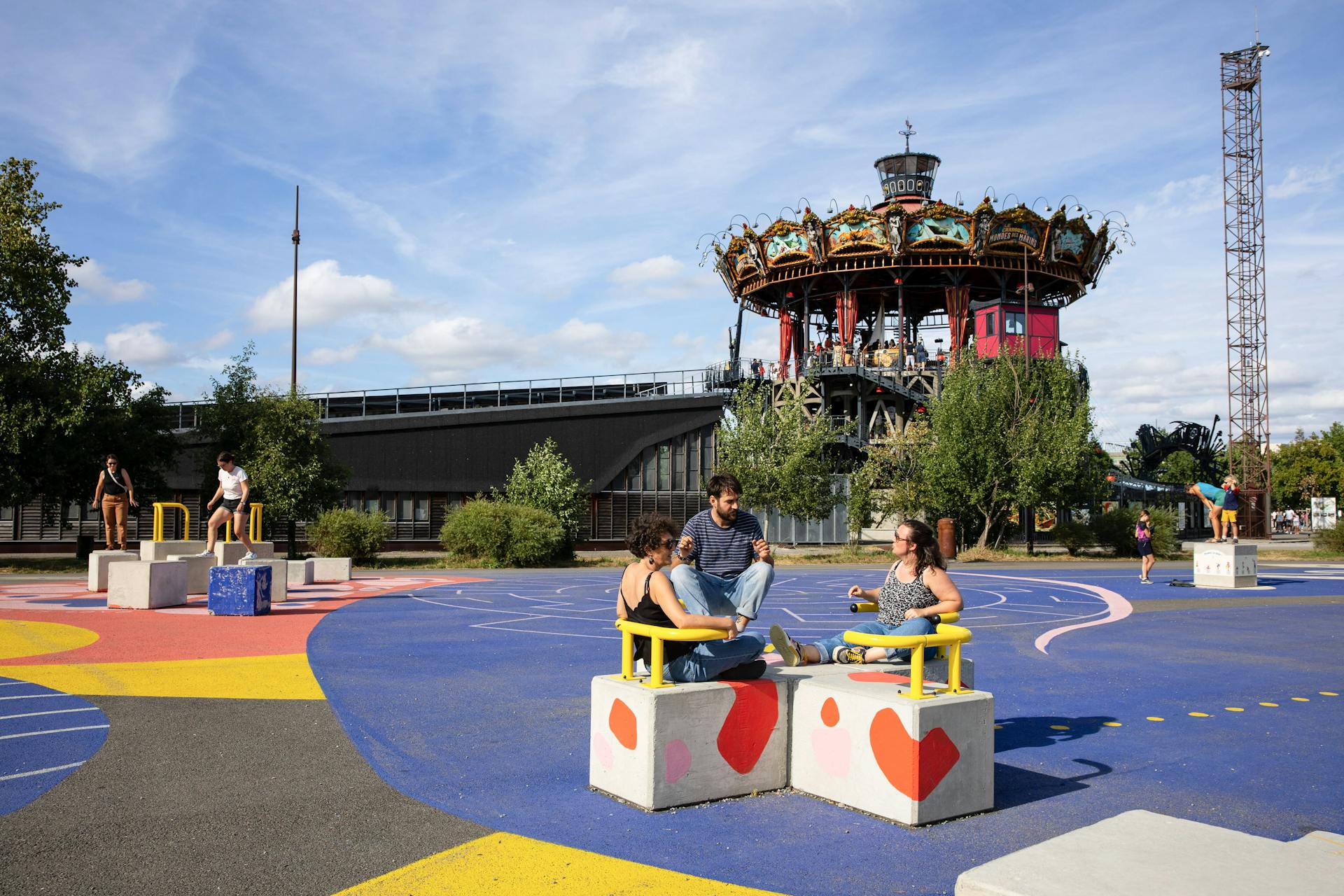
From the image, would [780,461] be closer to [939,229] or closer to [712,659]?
[939,229]

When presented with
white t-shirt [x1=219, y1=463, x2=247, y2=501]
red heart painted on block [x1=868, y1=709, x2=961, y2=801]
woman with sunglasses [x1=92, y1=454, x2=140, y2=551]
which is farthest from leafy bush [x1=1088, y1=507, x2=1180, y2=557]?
red heart painted on block [x1=868, y1=709, x2=961, y2=801]

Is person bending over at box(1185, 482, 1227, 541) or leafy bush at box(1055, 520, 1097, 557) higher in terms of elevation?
person bending over at box(1185, 482, 1227, 541)

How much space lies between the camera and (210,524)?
56.9 ft

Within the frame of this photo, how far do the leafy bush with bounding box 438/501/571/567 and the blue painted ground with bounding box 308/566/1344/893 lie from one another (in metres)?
15.4

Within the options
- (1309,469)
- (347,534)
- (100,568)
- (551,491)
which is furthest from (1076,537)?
(1309,469)

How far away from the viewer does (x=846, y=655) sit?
7.15 metres

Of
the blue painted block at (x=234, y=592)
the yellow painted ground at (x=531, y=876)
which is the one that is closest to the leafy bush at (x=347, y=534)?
the blue painted block at (x=234, y=592)

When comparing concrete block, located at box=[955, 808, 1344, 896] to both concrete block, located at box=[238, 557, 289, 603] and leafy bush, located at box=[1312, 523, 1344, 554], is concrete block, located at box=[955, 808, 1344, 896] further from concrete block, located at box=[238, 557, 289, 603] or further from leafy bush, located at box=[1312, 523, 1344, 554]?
leafy bush, located at box=[1312, 523, 1344, 554]

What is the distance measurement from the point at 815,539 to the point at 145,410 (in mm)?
31457

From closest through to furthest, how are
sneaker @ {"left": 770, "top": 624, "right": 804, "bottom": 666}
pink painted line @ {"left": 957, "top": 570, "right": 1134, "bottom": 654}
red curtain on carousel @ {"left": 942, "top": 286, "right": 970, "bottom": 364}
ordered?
1. sneaker @ {"left": 770, "top": 624, "right": 804, "bottom": 666}
2. pink painted line @ {"left": 957, "top": 570, "right": 1134, "bottom": 654}
3. red curtain on carousel @ {"left": 942, "top": 286, "right": 970, "bottom": 364}

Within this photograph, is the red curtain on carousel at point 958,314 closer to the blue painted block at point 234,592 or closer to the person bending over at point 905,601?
the blue painted block at point 234,592

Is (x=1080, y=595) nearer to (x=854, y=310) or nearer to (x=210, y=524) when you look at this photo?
(x=210, y=524)

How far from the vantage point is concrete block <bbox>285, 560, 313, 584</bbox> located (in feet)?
72.8

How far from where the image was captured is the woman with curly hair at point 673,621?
6074 millimetres
